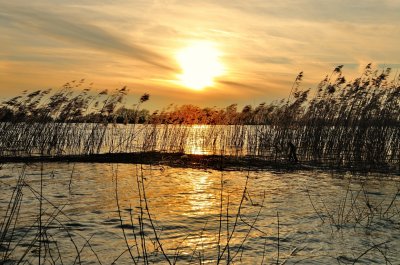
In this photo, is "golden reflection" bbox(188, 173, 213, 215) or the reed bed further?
the reed bed

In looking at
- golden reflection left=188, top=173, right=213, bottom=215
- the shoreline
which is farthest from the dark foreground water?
the shoreline

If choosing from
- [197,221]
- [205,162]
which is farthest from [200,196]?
[205,162]

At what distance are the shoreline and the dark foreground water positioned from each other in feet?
6.40

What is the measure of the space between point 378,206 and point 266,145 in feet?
31.1

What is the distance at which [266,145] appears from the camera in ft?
54.8

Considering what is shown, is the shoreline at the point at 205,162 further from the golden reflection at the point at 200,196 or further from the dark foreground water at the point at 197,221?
the golden reflection at the point at 200,196

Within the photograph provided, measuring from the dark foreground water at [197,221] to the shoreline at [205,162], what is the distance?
1.95 metres

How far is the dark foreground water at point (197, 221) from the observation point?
14.8ft

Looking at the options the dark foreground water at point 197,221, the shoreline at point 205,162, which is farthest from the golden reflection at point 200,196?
the shoreline at point 205,162

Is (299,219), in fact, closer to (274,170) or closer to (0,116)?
(274,170)

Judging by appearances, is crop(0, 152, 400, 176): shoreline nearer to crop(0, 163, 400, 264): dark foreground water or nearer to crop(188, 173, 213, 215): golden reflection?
crop(0, 163, 400, 264): dark foreground water

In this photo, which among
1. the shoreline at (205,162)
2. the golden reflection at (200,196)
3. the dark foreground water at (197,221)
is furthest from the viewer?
the shoreline at (205,162)

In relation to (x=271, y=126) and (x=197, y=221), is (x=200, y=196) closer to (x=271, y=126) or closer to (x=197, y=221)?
(x=197, y=221)

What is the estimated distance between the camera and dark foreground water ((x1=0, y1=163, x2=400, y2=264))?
451cm
